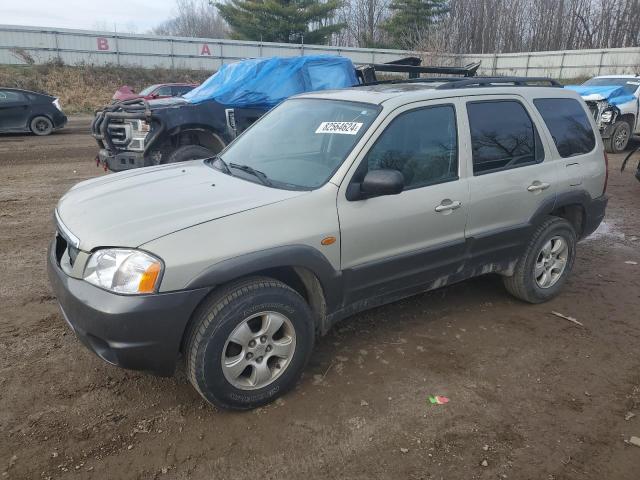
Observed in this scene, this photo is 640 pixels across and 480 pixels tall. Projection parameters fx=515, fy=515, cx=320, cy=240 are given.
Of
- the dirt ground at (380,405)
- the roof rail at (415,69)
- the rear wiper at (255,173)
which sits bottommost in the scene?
the dirt ground at (380,405)

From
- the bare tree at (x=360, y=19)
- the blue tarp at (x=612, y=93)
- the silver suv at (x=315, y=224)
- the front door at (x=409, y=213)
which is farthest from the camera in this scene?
the bare tree at (x=360, y=19)

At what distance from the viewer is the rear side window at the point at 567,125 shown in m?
4.30

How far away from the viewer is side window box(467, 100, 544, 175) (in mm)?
3803

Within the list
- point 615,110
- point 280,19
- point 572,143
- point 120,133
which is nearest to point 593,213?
point 572,143

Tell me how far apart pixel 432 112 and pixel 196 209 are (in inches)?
70.8

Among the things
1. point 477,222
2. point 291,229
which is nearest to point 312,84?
point 477,222

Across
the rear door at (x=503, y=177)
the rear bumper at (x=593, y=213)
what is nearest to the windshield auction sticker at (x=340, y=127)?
the rear door at (x=503, y=177)

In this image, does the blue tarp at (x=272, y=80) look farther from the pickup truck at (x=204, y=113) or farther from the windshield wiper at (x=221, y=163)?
the windshield wiper at (x=221, y=163)

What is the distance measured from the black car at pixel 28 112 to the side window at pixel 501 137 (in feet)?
50.0

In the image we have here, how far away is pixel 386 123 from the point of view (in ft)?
11.0

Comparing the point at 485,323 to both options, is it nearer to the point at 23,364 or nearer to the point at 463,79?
the point at 463,79

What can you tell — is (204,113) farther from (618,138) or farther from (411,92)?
(618,138)

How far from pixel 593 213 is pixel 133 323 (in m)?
4.04

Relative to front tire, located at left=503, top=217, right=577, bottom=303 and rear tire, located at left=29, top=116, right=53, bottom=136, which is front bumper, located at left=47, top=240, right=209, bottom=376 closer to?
front tire, located at left=503, top=217, right=577, bottom=303
